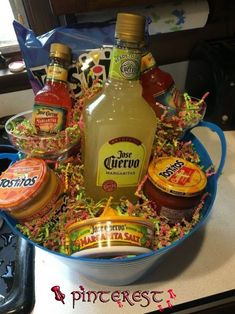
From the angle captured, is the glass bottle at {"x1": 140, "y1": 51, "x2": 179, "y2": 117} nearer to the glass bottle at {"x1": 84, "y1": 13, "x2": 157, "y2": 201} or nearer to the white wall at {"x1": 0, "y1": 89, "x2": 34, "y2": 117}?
the glass bottle at {"x1": 84, "y1": 13, "x2": 157, "y2": 201}

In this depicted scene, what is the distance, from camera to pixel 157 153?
0.59 metres

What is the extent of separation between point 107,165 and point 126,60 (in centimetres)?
19

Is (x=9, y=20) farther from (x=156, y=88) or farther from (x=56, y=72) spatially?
(x=156, y=88)

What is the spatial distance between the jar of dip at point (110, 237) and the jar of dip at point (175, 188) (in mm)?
72

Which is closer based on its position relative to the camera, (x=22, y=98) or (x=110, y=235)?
(x=110, y=235)

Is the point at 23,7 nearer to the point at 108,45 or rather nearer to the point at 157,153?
the point at 108,45

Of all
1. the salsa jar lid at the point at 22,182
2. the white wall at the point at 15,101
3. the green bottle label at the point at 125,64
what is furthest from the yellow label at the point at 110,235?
the white wall at the point at 15,101

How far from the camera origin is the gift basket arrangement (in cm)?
42

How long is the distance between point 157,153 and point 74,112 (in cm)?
20

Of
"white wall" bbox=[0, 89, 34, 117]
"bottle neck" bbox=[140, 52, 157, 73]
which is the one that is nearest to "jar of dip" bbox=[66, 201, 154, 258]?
"bottle neck" bbox=[140, 52, 157, 73]

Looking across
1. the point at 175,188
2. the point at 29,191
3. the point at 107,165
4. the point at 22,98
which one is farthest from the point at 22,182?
the point at 22,98

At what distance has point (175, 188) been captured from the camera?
468mm

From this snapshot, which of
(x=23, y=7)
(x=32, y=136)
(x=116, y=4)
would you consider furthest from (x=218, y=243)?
(x=23, y=7)

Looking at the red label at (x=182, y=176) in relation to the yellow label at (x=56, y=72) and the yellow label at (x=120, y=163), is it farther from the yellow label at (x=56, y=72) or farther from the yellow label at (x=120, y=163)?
the yellow label at (x=56, y=72)
